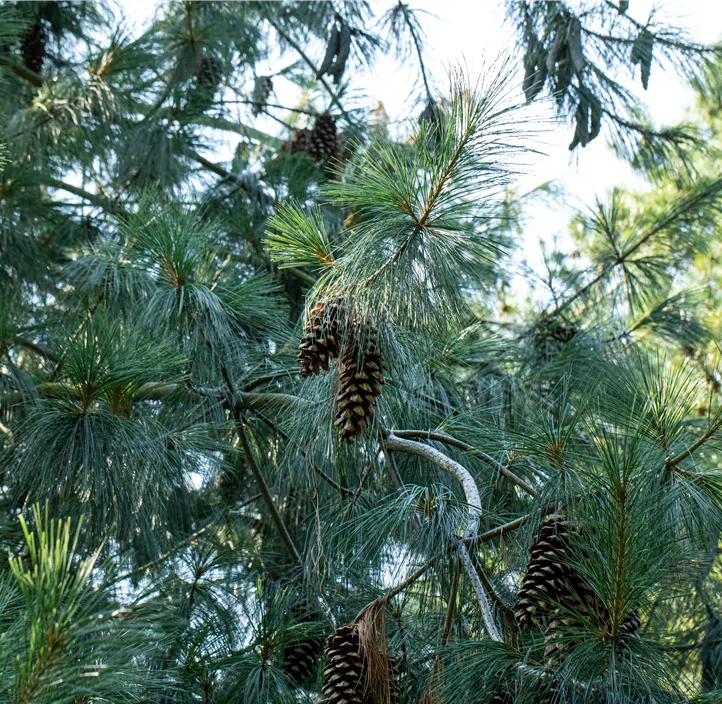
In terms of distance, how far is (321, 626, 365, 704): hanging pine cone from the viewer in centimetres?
152

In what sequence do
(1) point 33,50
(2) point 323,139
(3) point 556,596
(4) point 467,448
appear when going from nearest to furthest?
(3) point 556,596 → (4) point 467,448 → (1) point 33,50 → (2) point 323,139

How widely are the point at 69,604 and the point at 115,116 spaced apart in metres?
2.85

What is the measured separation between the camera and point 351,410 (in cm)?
168

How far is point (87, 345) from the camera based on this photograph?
1.91 metres

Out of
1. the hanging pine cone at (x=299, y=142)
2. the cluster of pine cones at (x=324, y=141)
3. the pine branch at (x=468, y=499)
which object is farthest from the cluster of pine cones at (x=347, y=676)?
the hanging pine cone at (x=299, y=142)

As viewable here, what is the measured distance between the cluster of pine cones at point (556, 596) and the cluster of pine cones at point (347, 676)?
293mm

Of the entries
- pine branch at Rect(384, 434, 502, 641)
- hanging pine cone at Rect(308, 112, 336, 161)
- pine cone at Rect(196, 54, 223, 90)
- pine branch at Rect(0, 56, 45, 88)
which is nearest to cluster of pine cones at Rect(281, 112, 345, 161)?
hanging pine cone at Rect(308, 112, 336, 161)

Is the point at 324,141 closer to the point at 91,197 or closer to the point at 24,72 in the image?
the point at 91,197

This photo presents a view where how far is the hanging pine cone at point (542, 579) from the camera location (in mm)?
1419

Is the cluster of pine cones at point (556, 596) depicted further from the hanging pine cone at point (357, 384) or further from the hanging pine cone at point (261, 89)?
the hanging pine cone at point (261, 89)

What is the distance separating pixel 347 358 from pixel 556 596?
23.1 inches

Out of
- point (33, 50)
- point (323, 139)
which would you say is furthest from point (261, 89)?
point (33, 50)

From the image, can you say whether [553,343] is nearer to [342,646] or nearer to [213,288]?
[213,288]

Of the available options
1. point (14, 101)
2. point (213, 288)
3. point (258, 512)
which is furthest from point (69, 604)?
point (14, 101)
